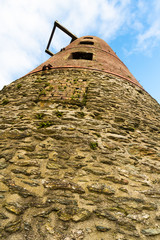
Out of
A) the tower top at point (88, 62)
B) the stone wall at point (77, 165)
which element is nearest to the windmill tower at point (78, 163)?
the stone wall at point (77, 165)

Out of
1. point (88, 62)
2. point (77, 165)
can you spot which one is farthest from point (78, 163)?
point (88, 62)

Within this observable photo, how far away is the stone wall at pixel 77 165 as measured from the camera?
1.63m

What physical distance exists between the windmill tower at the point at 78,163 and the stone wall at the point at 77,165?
0.01 metres

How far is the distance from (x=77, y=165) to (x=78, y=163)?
0.04 metres

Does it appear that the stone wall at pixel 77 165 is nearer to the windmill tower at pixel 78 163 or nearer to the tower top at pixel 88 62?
the windmill tower at pixel 78 163

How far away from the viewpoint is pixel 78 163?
2320 millimetres

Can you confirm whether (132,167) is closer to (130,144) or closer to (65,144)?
(130,144)

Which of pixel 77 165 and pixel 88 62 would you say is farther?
pixel 88 62

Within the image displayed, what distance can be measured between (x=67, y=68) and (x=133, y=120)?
289 cm

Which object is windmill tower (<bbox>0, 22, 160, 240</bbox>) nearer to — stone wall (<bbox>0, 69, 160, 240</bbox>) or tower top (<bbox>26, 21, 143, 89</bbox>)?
stone wall (<bbox>0, 69, 160, 240</bbox>)

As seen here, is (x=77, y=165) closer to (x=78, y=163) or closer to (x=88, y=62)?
(x=78, y=163)

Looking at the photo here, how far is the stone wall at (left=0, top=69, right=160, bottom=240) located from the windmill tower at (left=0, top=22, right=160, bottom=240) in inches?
0.4

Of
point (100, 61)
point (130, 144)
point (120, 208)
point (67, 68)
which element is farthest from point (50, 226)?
point (100, 61)

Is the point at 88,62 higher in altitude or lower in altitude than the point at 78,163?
higher
